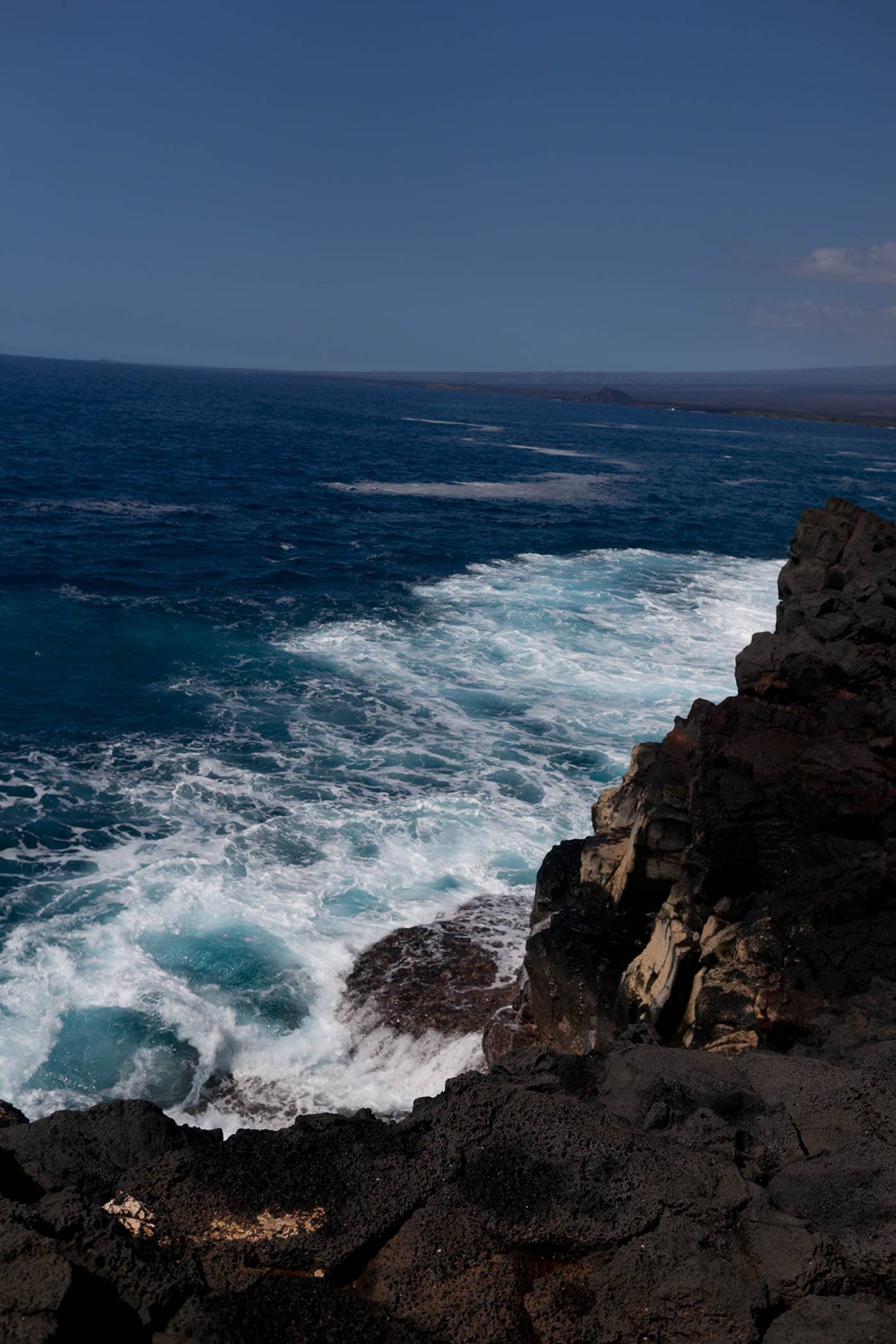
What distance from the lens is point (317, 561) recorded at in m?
37.0

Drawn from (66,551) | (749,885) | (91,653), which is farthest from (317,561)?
(749,885)

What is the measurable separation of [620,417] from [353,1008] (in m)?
161

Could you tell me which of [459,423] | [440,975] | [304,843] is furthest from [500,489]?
[459,423]

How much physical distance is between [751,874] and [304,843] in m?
8.46

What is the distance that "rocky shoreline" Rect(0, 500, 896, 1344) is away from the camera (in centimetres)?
578

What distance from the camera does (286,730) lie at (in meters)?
22.0

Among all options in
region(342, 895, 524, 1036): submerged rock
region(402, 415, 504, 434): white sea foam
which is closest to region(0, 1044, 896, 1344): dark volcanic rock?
region(342, 895, 524, 1036): submerged rock

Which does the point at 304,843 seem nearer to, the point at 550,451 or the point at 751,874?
the point at 751,874

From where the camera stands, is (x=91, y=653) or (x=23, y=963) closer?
(x=23, y=963)

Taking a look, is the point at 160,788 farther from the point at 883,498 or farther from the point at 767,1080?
the point at 883,498

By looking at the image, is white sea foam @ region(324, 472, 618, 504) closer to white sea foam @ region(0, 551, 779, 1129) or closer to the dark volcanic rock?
white sea foam @ region(0, 551, 779, 1129)

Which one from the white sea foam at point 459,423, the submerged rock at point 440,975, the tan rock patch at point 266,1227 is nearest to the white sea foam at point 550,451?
the white sea foam at point 459,423

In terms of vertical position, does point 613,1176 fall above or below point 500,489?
below

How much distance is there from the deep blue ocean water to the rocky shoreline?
3953 mm
